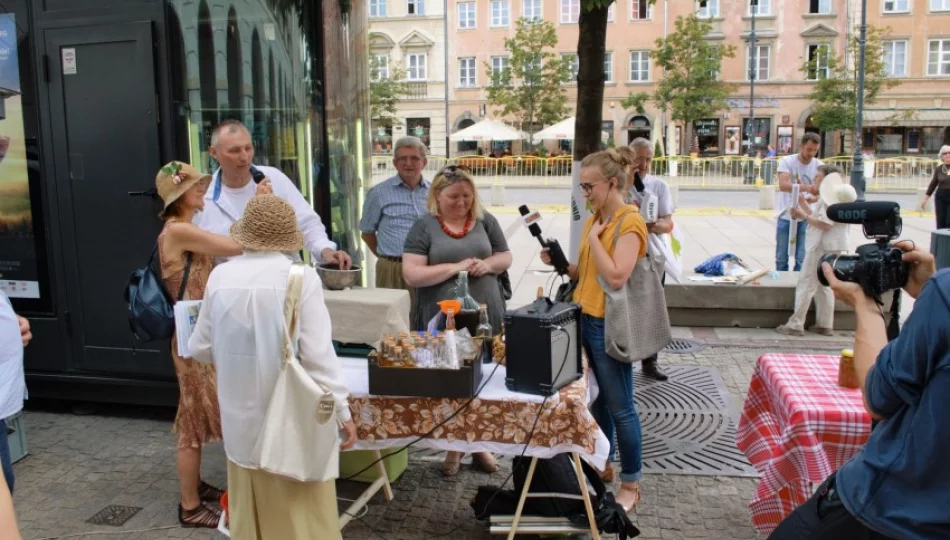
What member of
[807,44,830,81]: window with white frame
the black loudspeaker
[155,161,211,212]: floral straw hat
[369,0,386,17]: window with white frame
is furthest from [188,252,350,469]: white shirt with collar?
[369,0,386,17]: window with white frame

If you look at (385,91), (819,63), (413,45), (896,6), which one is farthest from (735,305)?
(896,6)

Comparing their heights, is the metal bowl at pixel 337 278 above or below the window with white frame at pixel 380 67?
below

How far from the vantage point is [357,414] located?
343cm

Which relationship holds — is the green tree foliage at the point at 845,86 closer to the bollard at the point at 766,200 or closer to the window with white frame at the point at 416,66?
the window with white frame at the point at 416,66

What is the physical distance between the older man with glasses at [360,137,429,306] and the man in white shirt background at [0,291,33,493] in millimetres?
2635

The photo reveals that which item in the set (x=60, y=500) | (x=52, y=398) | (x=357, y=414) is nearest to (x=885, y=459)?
(x=357, y=414)

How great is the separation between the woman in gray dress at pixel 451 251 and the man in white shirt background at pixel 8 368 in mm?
1898

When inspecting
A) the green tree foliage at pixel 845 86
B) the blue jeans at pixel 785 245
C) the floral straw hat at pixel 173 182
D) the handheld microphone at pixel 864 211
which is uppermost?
the green tree foliage at pixel 845 86

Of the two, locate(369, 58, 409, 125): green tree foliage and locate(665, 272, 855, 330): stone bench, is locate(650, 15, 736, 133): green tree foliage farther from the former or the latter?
locate(665, 272, 855, 330): stone bench

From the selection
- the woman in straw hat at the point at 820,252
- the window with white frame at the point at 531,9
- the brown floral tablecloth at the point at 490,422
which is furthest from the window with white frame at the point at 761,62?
the brown floral tablecloth at the point at 490,422

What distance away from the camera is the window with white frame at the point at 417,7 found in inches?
1900

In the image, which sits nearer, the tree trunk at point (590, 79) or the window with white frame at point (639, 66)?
the tree trunk at point (590, 79)

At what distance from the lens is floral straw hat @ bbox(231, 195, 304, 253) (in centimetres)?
288

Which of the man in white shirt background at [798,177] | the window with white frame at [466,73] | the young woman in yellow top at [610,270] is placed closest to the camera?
the young woman in yellow top at [610,270]
